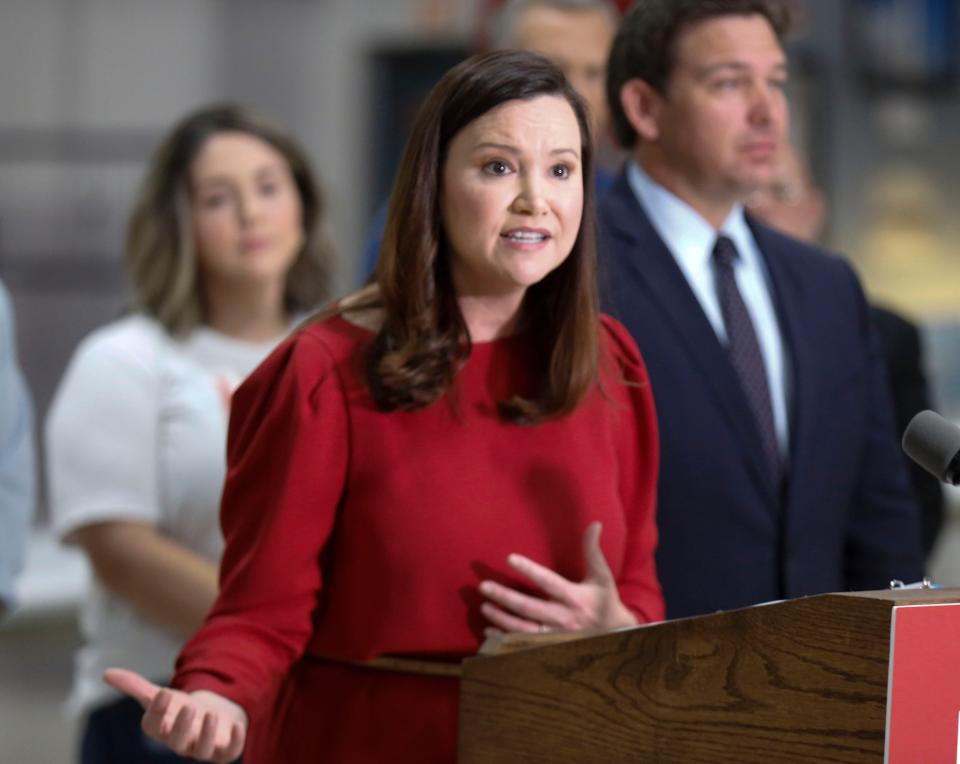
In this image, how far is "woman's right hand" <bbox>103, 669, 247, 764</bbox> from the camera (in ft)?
4.91

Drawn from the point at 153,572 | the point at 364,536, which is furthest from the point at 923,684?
the point at 153,572

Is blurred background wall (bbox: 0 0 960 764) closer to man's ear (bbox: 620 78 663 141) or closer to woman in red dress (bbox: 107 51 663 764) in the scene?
man's ear (bbox: 620 78 663 141)

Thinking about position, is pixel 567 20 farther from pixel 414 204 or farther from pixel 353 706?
pixel 353 706

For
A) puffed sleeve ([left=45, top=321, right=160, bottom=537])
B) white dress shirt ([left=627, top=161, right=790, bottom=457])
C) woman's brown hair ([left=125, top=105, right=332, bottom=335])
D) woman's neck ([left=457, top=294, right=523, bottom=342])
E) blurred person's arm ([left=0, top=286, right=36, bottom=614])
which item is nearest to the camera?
woman's neck ([left=457, top=294, right=523, bottom=342])

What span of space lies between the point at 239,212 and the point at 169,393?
34cm

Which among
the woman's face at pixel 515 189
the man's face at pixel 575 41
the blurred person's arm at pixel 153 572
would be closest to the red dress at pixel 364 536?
the woman's face at pixel 515 189

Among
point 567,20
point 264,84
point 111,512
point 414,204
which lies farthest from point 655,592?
point 264,84

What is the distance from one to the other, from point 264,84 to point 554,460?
5.85 m

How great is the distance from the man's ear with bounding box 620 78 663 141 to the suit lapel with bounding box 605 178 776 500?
0.48 feet

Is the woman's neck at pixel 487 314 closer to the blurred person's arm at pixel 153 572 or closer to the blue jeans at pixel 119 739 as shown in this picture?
the blurred person's arm at pixel 153 572

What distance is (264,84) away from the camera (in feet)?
23.8

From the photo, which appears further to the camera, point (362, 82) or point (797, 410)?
point (362, 82)

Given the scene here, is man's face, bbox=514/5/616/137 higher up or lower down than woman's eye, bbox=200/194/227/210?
higher up

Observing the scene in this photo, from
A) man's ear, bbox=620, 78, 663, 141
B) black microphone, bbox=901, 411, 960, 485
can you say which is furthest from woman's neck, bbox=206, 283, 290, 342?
black microphone, bbox=901, 411, 960, 485
